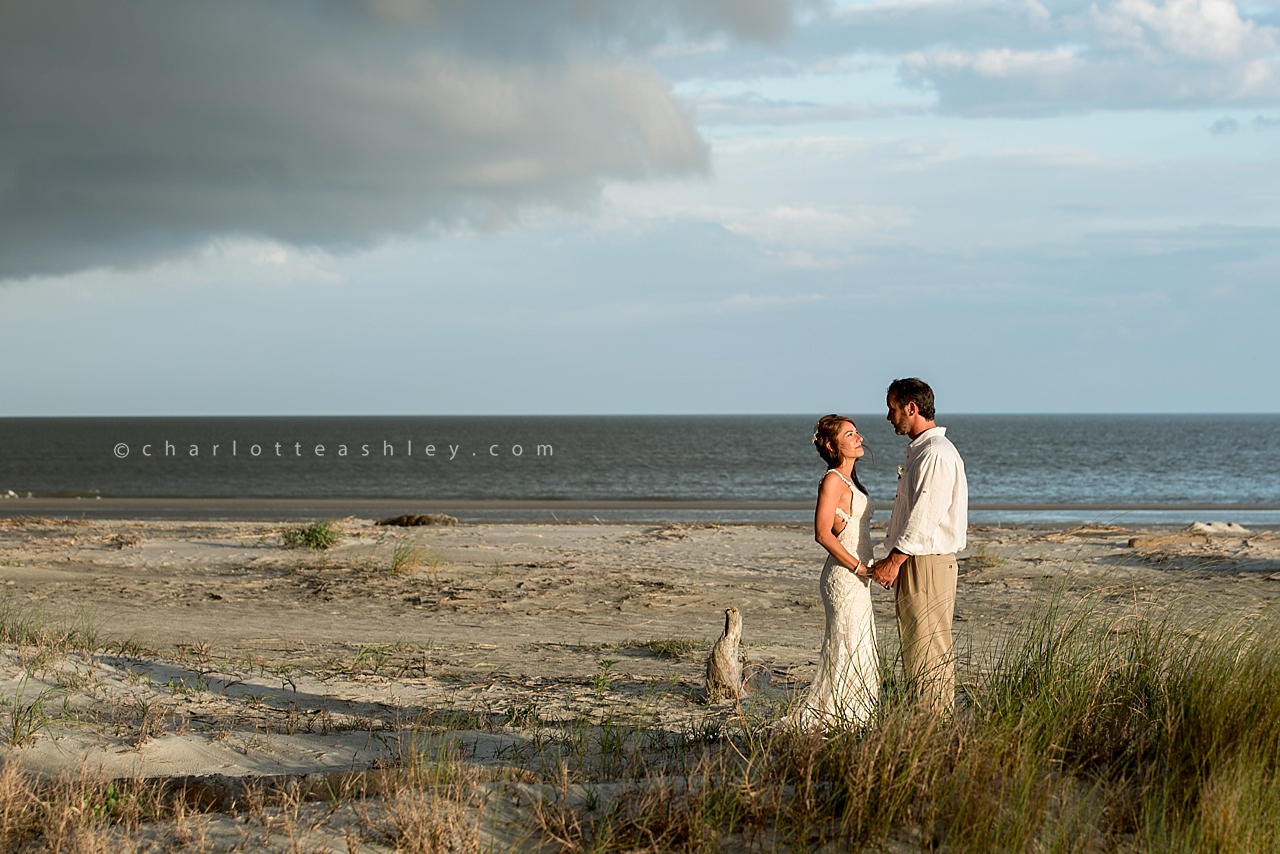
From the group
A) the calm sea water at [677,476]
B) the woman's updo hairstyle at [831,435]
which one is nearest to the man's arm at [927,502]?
the woman's updo hairstyle at [831,435]

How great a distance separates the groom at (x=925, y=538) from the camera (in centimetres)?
504

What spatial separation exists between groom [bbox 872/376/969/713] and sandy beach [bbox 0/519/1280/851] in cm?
24

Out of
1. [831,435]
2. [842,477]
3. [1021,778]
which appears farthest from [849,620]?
[1021,778]

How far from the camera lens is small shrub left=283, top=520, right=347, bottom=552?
16.3 meters

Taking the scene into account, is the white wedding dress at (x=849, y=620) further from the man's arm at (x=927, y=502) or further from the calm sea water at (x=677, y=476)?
the calm sea water at (x=677, y=476)

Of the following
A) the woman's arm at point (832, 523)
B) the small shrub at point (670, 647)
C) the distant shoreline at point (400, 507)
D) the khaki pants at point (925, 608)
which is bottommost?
the distant shoreline at point (400, 507)

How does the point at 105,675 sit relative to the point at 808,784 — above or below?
below

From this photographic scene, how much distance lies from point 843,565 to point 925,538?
517 mm

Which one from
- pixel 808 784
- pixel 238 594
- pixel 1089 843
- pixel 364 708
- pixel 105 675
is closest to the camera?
pixel 1089 843

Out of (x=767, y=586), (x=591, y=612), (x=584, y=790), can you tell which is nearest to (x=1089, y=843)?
(x=584, y=790)

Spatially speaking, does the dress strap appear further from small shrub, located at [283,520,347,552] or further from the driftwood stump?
small shrub, located at [283,520,347,552]

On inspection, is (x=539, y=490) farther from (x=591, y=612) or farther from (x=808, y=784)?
(x=808, y=784)

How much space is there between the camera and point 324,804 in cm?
409

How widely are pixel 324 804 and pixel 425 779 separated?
1.43 feet
